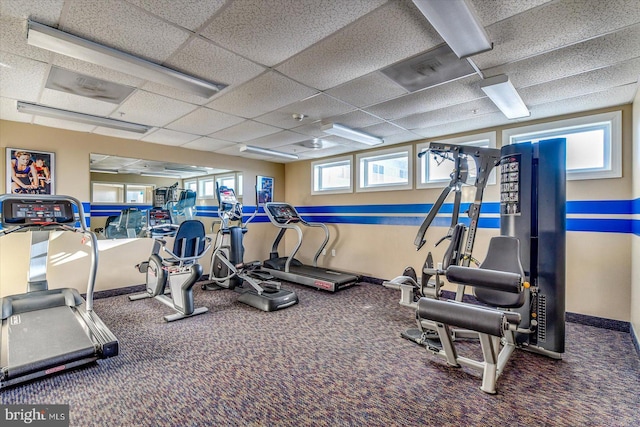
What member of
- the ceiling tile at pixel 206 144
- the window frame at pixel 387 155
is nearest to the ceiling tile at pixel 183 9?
the ceiling tile at pixel 206 144

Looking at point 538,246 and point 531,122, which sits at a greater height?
point 531,122

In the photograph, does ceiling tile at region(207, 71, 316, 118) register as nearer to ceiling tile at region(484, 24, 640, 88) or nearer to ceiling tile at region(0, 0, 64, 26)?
ceiling tile at region(0, 0, 64, 26)

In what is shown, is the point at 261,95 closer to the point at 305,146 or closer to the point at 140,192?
the point at 305,146

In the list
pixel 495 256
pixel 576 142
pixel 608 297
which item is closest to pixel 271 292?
pixel 495 256

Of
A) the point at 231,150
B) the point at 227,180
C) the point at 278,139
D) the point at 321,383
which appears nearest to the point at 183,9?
the point at 321,383

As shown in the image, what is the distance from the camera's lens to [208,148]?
18.5 feet

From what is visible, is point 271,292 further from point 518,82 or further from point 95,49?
point 518,82

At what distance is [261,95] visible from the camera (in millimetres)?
3158

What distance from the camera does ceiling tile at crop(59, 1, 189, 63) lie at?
5.94ft

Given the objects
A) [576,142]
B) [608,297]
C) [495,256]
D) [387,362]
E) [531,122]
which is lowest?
[387,362]

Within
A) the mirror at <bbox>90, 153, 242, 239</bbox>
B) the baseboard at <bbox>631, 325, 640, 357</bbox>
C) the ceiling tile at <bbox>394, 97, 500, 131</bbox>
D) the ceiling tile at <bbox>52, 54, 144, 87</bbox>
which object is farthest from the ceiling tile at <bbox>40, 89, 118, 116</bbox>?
the baseboard at <bbox>631, 325, 640, 357</bbox>

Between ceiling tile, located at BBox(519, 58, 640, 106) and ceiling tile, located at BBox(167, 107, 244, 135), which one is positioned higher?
ceiling tile, located at BBox(167, 107, 244, 135)

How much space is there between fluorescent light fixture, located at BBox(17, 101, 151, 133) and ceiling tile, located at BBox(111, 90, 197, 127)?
0.57 feet

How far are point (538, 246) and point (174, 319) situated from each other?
3.93 metres
